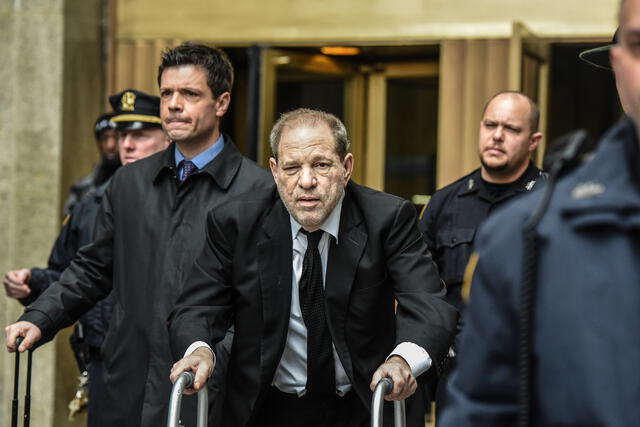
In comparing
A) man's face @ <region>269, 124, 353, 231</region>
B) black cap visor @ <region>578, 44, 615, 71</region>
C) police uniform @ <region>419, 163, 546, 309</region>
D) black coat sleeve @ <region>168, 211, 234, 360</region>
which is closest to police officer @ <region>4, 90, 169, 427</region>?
police uniform @ <region>419, 163, 546, 309</region>

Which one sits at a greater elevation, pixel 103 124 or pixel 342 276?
pixel 103 124

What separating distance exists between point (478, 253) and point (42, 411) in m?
6.96

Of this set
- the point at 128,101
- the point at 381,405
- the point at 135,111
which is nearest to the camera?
the point at 381,405

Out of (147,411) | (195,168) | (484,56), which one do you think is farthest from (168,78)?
(484,56)

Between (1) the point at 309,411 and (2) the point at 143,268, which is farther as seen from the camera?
(2) the point at 143,268

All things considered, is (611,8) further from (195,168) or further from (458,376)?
(458,376)

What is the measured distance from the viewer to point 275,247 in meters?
3.73

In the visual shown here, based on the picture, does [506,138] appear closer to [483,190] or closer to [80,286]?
[483,190]

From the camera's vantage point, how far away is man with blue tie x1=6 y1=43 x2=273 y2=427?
14.9 feet

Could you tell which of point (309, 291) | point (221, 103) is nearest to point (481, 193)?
point (221, 103)

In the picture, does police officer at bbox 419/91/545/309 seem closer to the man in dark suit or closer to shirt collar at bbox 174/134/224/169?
shirt collar at bbox 174/134/224/169

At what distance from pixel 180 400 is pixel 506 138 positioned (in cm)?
318

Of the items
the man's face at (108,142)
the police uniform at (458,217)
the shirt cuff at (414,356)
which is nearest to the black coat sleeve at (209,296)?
the shirt cuff at (414,356)

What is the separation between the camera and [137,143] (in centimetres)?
619
